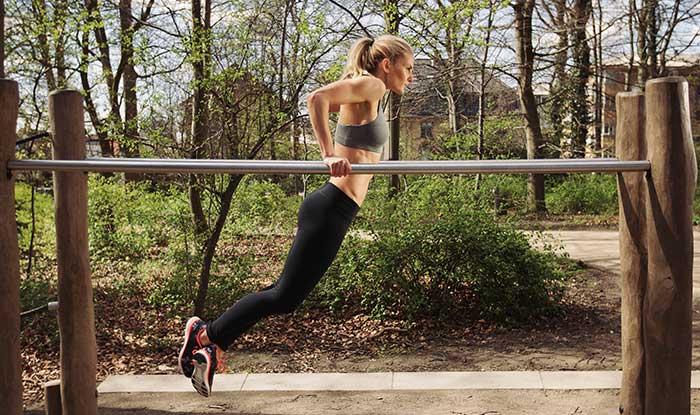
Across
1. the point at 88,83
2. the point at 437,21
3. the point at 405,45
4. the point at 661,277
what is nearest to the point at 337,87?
the point at 405,45

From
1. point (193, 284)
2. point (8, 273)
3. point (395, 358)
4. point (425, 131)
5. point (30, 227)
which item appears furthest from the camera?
point (425, 131)

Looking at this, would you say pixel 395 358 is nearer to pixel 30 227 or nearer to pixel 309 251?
pixel 309 251

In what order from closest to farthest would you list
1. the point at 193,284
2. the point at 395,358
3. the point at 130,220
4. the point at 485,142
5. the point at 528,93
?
the point at 395,358, the point at 193,284, the point at 130,220, the point at 528,93, the point at 485,142

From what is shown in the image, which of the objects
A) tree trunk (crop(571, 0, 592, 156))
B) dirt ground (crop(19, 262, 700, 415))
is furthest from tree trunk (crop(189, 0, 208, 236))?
tree trunk (crop(571, 0, 592, 156))

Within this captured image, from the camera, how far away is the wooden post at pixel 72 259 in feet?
10.3

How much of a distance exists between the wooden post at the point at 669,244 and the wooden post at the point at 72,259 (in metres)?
2.32

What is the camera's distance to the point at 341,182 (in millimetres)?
2809

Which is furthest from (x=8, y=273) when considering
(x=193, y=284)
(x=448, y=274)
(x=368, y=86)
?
(x=448, y=274)

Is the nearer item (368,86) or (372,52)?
(368,86)

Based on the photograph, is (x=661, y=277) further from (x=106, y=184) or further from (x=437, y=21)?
(x=106, y=184)

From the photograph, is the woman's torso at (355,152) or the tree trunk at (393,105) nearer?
the woman's torso at (355,152)

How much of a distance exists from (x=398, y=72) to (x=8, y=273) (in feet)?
6.02

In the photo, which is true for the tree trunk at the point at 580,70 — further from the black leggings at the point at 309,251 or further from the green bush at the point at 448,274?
the black leggings at the point at 309,251

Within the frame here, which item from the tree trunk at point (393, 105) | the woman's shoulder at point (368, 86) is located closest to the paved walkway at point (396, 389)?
the woman's shoulder at point (368, 86)
